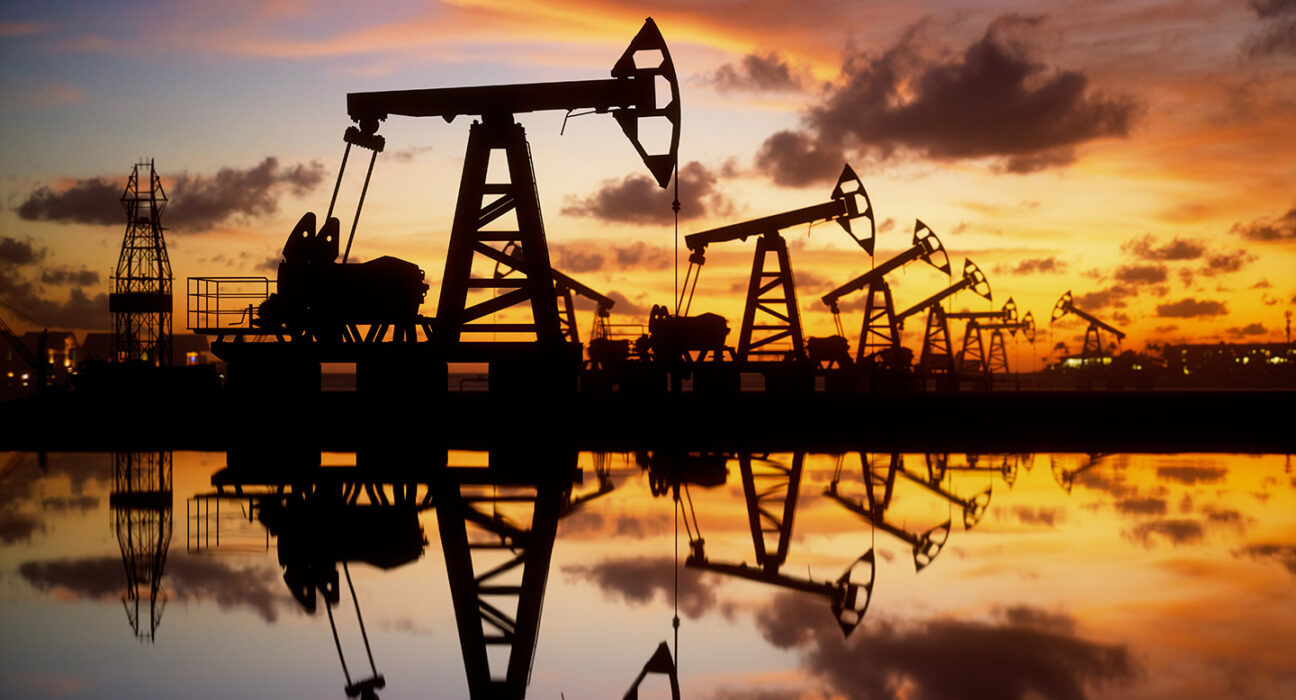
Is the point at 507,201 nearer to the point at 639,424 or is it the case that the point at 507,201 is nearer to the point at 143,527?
the point at 639,424

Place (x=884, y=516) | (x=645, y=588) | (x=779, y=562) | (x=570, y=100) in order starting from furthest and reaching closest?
(x=570, y=100)
(x=884, y=516)
(x=779, y=562)
(x=645, y=588)

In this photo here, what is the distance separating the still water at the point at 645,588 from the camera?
478 centimetres

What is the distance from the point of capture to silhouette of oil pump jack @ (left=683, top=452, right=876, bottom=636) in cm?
642

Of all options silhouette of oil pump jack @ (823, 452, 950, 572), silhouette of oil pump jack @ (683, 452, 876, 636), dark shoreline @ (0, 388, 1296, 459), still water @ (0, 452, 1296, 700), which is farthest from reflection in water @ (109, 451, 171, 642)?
silhouette of oil pump jack @ (823, 452, 950, 572)

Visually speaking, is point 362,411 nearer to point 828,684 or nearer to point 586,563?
point 586,563

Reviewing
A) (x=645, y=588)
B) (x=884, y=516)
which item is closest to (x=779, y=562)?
(x=645, y=588)

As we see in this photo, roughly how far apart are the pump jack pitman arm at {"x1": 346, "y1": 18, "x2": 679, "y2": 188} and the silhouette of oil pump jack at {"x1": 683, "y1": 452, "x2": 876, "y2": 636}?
10.5 meters

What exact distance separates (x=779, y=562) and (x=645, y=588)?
1291mm

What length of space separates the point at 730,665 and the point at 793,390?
28605 mm

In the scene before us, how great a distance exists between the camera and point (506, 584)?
7.02 meters

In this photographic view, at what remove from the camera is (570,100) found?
22.0 metres

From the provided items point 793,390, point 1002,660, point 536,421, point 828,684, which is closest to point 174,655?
point 828,684

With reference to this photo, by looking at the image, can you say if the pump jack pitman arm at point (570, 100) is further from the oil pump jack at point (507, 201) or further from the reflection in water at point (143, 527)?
the reflection in water at point (143, 527)

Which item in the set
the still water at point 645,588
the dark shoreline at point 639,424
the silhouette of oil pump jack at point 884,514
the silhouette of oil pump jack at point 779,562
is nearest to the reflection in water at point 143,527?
the still water at point 645,588
